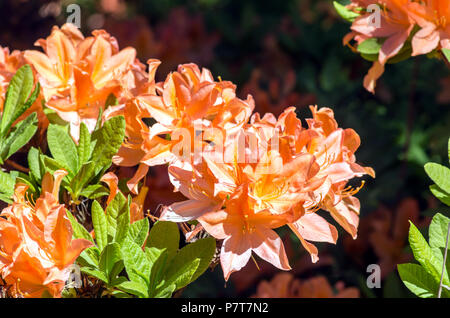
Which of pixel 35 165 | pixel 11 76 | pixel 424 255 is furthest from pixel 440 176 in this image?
pixel 11 76

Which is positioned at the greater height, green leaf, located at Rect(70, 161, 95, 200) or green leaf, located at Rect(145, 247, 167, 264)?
green leaf, located at Rect(70, 161, 95, 200)

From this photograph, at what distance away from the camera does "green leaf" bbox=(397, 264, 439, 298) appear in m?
1.04

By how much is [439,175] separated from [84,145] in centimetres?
65

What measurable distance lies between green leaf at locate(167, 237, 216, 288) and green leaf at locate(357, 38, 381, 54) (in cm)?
57

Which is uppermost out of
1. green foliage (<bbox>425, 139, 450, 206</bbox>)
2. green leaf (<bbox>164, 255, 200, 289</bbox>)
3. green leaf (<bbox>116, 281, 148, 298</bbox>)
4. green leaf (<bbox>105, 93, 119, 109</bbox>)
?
green leaf (<bbox>105, 93, 119, 109</bbox>)

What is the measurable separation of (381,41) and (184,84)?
0.47 metres

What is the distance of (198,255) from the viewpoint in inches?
40.0

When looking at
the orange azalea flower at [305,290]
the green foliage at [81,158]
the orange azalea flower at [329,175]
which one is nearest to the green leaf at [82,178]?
the green foliage at [81,158]

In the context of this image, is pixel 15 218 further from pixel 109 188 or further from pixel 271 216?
pixel 271 216

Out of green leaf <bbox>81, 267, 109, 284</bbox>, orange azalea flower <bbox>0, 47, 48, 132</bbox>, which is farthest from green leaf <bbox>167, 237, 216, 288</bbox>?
orange azalea flower <bbox>0, 47, 48, 132</bbox>

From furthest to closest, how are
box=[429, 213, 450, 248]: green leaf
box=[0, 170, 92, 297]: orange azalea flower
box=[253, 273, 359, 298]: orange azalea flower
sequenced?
box=[253, 273, 359, 298]: orange azalea flower < box=[429, 213, 450, 248]: green leaf < box=[0, 170, 92, 297]: orange azalea flower

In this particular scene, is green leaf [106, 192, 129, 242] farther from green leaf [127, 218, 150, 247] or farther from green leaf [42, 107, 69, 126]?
green leaf [42, 107, 69, 126]

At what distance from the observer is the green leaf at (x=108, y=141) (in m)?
Answer: 1.13

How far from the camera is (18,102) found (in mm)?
1220
